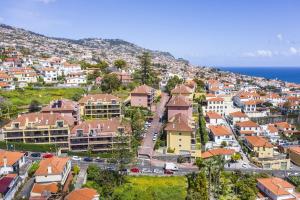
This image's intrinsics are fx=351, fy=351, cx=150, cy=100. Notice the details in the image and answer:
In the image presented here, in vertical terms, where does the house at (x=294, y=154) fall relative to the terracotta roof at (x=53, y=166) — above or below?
below

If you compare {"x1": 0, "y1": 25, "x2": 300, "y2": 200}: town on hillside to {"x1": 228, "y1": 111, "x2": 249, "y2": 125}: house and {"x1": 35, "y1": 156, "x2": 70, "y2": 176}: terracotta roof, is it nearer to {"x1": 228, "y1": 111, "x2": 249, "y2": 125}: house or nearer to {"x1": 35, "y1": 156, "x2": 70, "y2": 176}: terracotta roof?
{"x1": 35, "y1": 156, "x2": 70, "y2": 176}: terracotta roof

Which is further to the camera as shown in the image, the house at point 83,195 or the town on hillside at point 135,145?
the town on hillside at point 135,145

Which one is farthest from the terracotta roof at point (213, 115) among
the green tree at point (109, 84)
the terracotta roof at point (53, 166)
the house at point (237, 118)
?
the terracotta roof at point (53, 166)

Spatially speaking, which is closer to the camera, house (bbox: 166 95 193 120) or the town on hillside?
the town on hillside

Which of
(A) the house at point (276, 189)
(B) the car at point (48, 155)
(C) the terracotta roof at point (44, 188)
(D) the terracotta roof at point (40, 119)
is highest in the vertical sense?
(D) the terracotta roof at point (40, 119)

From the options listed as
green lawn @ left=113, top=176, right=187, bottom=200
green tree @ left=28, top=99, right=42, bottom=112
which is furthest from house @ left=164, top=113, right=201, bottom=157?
green tree @ left=28, top=99, right=42, bottom=112

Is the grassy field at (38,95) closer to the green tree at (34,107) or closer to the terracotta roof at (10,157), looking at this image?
the green tree at (34,107)

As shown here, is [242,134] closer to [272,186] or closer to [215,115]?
[215,115]
